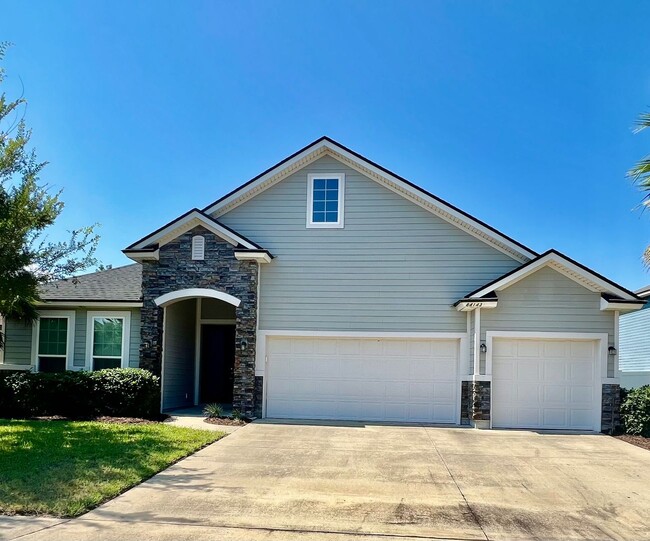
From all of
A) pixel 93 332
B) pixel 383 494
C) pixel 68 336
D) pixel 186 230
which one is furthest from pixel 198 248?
pixel 383 494

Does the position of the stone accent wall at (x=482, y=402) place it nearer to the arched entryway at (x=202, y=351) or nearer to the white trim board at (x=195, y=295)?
the white trim board at (x=195, y=295)

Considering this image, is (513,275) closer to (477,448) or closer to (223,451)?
(477,448)

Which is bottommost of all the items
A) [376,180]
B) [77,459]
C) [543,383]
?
[77,459]

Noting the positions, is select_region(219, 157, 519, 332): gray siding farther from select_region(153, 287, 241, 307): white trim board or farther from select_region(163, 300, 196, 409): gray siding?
select_region(163, 300, 196, 409): gray siding

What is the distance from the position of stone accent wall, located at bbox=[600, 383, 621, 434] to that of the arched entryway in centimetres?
960

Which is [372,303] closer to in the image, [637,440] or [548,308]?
[548,308]

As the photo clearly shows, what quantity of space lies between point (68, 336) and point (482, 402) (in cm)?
1111

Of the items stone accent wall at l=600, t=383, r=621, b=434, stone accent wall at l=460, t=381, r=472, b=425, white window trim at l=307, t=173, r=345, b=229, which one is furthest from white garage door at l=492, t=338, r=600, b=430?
white window trim at l=307, t=173, r=345, b=229

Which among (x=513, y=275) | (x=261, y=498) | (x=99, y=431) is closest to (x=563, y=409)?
(x=513, y=275)

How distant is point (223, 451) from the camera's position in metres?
10.5

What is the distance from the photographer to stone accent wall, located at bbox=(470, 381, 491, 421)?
13805mm

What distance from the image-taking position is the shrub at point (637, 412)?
12.9 meters

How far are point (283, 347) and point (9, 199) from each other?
7200 mm

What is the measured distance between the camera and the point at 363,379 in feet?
48.9
